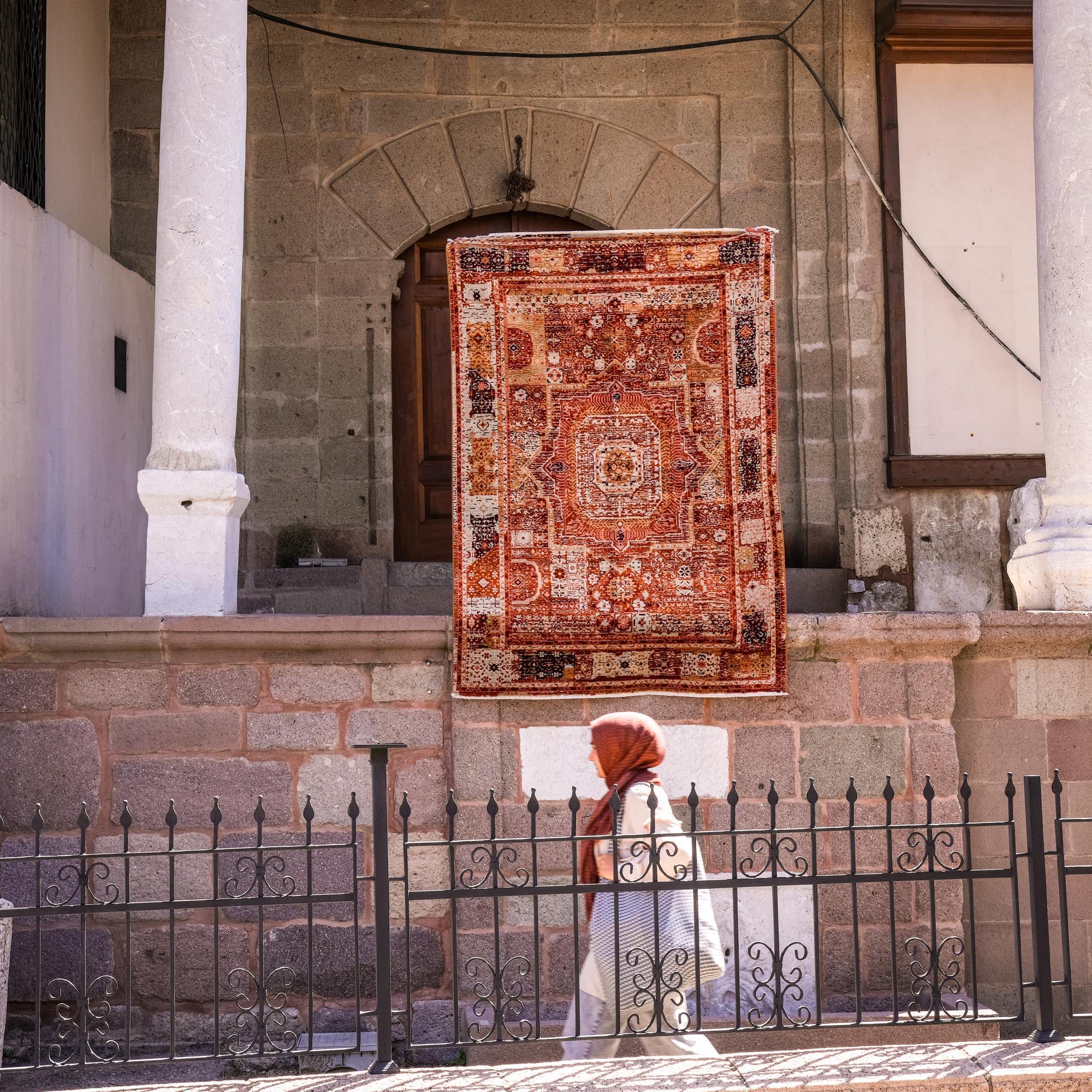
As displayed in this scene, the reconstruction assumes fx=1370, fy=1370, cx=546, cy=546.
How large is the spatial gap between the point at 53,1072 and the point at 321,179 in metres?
5.33

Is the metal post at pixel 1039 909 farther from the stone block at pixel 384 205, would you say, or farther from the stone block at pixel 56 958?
the stone block at pixel 384 205

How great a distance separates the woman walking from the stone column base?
2108mm

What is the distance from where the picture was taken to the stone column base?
17.6 ft

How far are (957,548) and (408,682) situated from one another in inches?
150

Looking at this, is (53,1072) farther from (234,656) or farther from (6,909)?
(234,656)

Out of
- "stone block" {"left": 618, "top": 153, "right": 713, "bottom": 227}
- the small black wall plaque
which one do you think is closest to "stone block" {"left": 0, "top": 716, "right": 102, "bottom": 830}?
the small black wall plaque

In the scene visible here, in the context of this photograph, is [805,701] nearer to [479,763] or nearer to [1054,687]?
[1054,687]

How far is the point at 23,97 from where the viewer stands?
6.36m

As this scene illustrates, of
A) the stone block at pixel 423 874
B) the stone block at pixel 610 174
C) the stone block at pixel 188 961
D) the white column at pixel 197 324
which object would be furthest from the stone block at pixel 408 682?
the stone block at pixel 610 174

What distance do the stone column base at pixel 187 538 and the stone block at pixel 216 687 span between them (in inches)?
11.4

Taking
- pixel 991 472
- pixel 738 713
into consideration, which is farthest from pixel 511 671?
pixel 991 472

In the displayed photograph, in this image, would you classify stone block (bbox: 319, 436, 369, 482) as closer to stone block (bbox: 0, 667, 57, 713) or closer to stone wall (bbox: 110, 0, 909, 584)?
stone wall (bbox: 110, 0, 909, 584)

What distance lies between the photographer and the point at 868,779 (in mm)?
5254

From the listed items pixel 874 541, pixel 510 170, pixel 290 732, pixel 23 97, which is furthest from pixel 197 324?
pixel 874 541
